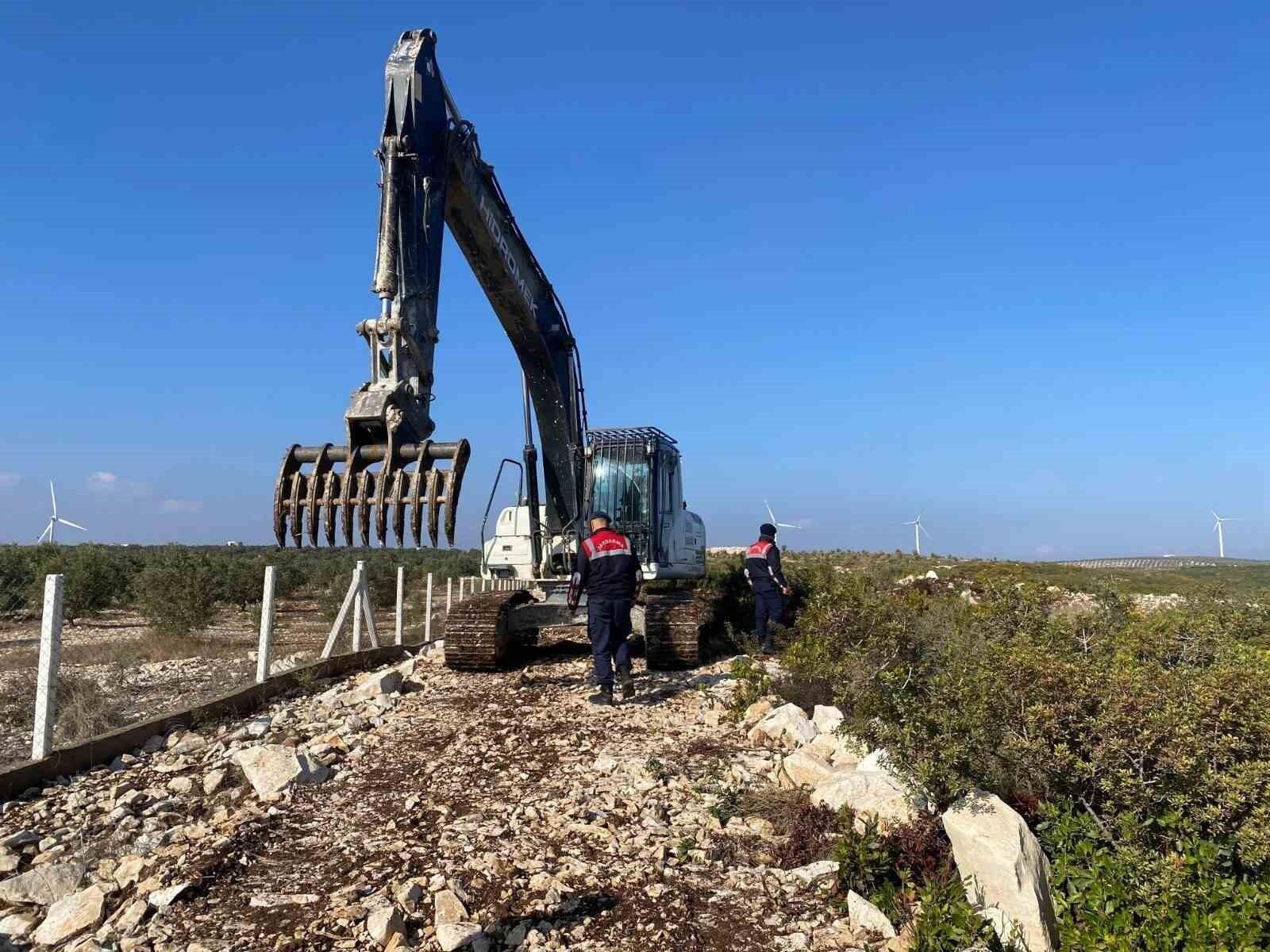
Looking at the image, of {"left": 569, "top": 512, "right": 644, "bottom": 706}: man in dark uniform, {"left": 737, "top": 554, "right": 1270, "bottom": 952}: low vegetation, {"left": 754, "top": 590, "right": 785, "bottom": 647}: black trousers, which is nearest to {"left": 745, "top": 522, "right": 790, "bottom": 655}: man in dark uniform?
{"left": 754, "top": 590, "right": 785, "bottom": 647}: black trousers

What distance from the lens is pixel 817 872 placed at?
437cm

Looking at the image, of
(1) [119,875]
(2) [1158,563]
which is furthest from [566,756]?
(2) [1158,563]

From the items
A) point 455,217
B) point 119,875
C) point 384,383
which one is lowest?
point 119,875

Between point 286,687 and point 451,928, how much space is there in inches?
235

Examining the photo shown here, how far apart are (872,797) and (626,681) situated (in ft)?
13.2

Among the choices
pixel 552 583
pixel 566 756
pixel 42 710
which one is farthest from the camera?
pixel 552 583

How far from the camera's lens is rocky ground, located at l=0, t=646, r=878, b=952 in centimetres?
401

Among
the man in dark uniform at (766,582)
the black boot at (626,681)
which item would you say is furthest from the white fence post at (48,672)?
the man in dark uniform at (766,582)

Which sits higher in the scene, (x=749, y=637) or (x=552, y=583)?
(x=552, y=583)

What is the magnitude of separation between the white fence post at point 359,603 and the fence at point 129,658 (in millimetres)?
16

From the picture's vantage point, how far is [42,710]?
616 cm

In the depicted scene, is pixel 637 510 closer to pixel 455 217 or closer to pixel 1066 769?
pixel 455 217

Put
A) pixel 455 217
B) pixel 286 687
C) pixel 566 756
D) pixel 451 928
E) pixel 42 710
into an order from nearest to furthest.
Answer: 1. pixel 451 928
2. pixel 42 710
3. pixel 566 756
4. pixel 286 687
5. pixel 455 217

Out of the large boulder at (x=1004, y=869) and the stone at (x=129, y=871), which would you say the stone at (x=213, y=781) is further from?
the large boulder at (x=1004, y=869)
